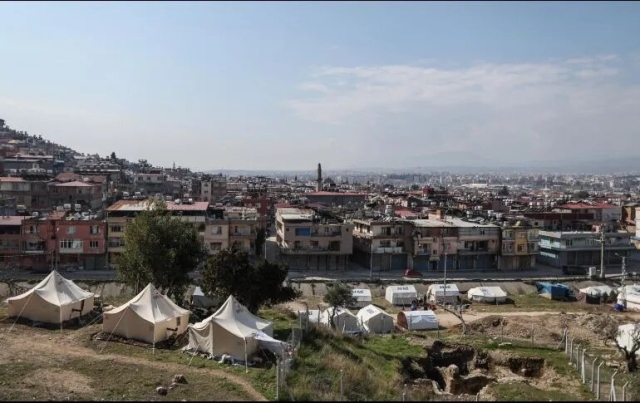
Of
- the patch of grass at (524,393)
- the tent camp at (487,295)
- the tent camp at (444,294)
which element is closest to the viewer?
the patch of grass at (524,393)

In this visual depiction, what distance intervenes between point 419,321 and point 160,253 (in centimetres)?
1527

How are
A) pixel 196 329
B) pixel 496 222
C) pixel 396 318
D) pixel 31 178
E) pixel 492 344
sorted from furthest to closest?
pixel 31 178, pixel 496 222, pixel 396 318, pixel 492 344, pixel 196 329

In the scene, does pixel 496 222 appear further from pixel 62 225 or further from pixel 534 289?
pixel 62 225

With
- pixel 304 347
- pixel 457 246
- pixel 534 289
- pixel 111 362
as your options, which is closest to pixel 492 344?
pixel 304 347

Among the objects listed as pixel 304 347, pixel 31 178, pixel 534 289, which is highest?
pixel 31 178

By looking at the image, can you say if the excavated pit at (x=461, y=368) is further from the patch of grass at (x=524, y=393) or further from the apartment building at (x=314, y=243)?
the apartment building at (x=314, y=243)

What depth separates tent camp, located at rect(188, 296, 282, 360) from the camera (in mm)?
20672

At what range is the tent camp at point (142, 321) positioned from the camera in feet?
73.8

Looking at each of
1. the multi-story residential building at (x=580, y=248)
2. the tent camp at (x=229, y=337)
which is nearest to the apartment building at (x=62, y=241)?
the tent camp at (x=229, y=337)

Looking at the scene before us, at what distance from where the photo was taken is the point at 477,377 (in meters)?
24.3

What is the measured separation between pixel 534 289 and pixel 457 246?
10.1m

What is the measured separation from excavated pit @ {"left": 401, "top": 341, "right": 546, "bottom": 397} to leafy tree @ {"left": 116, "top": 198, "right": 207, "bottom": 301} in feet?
39.5

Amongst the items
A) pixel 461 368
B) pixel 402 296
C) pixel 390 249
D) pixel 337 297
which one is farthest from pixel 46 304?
pixel 390 249

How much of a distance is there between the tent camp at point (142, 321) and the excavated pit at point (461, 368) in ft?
30.9
